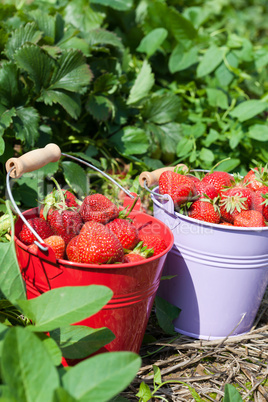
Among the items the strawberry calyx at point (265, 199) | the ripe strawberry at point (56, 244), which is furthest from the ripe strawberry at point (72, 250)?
Answer: the strawberry calyx at point (265, 199)

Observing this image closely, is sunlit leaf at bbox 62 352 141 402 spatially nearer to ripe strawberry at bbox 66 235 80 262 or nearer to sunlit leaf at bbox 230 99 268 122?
ripe strawberry at bbox 66 235 80 262

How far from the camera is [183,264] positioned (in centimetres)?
123

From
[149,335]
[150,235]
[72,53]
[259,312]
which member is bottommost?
[259,312]

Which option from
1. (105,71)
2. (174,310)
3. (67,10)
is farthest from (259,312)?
(67,10)

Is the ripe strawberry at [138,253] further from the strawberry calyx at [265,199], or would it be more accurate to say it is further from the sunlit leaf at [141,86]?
the sunlit leaf at [141,86]

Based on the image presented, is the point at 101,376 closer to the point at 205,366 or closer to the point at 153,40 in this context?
the point at 205,366

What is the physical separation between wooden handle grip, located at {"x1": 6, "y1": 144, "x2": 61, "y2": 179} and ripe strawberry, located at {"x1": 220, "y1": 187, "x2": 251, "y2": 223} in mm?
516

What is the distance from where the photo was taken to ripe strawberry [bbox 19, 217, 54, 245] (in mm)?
1007

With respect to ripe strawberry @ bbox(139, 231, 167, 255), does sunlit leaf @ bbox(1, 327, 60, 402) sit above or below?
above

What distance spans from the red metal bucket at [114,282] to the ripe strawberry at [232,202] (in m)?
0.23

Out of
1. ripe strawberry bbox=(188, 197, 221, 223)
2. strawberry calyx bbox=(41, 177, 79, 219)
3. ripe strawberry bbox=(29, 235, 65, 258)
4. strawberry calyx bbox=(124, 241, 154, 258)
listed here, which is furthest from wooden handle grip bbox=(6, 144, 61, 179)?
ripe strawberry bbox=(188, 197, 221, 223)

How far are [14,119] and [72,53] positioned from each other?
1.16 feet

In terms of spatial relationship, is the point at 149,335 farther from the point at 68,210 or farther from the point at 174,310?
the point at 68,210

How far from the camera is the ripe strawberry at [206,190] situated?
1.22 metres
